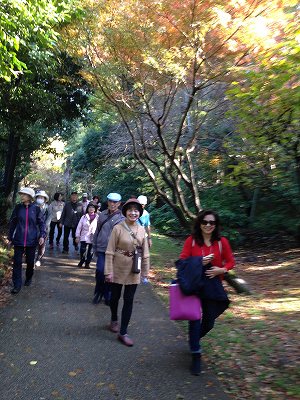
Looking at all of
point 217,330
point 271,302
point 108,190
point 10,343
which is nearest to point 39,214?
point 10,343

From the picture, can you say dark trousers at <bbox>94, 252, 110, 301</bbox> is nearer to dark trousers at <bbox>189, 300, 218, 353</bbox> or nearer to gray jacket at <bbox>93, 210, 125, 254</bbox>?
gray jacket at <bbox>93, 210, 125, 254</bbox>

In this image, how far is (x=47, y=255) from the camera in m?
12.0

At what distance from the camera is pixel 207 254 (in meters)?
4.61

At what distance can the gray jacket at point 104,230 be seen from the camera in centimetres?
685

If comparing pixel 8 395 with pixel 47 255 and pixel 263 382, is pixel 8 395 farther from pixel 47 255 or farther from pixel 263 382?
pixel 47 255

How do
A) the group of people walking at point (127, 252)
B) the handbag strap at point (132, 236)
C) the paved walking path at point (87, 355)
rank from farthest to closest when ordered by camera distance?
1. the handbag strap at point (132, 236)
2. the group of people walking at point (127, 252)
3. the paved walking path at point (87, 355)

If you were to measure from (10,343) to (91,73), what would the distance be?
771 cm

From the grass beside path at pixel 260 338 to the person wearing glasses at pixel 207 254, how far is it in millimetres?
508

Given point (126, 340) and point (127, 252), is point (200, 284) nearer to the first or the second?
point (127, 252)

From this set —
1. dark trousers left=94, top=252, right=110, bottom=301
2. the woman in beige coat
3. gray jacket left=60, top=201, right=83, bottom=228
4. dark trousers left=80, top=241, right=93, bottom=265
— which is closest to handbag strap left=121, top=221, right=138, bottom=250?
the woman in beige coat

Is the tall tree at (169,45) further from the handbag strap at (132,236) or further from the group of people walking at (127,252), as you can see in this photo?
the handbag strap at (132,236)

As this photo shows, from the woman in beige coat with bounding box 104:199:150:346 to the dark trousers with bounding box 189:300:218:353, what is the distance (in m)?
1.00

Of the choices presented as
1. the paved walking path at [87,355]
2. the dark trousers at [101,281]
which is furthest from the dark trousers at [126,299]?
the dark trousers at [101,281]

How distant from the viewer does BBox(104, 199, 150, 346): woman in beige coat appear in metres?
5.19
